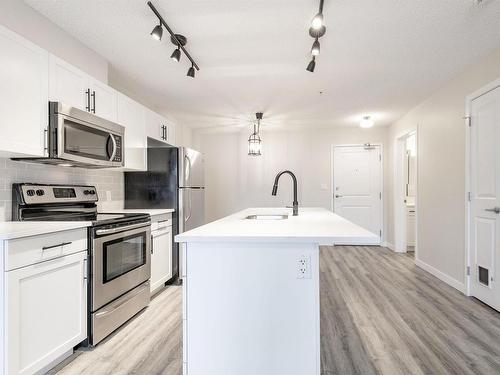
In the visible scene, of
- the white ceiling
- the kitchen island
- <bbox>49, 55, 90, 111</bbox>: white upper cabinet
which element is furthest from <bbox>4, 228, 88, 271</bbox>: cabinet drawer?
the white ceiling

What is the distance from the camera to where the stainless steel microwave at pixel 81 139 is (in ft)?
6.98

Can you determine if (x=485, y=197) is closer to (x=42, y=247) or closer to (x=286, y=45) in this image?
(x=286, y=45)

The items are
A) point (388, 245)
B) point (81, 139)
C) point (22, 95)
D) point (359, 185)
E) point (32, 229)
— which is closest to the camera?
point (32, 229)

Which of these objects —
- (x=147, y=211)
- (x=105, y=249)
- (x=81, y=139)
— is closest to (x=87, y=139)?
(x=81, y=139)

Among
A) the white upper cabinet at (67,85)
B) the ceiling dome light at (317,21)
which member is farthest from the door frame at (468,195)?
the white upper cabinet at (67,85)

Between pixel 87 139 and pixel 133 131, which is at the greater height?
pixel 133 131

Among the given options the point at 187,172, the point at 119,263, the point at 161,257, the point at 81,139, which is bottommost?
the point at 161,257

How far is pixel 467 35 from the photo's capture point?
2.51 metres

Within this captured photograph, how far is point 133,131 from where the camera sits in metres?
3.19

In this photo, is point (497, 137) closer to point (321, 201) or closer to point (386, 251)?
point (386, 251)

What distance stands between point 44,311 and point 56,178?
1.22 meters

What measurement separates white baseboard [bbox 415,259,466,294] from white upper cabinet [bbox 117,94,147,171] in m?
3.58

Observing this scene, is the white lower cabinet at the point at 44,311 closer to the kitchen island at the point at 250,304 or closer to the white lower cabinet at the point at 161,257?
the kitchen island at the point at 250,304

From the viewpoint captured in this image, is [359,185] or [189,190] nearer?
[189,190]
